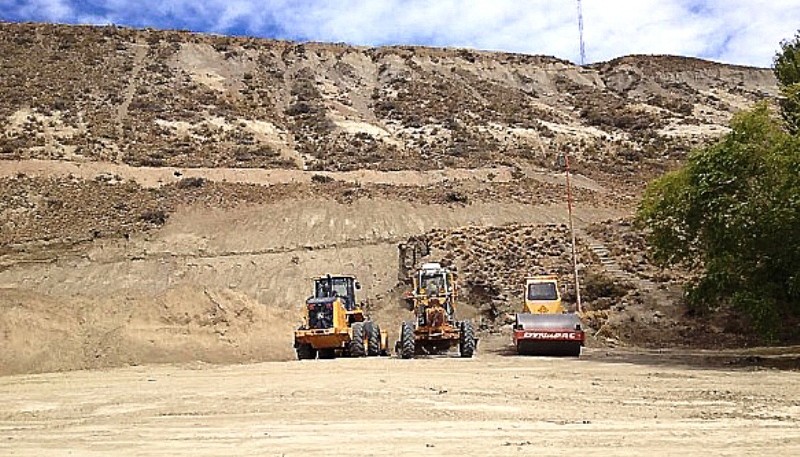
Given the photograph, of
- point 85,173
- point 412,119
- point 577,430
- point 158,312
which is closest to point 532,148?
point 412,119

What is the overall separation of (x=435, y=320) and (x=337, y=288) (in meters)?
3.61

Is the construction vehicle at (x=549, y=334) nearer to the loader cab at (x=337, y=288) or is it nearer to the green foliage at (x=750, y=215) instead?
the green foliage at (x=750, y=215)

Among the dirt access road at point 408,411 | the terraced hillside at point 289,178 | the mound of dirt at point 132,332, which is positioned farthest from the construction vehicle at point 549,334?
the mound of dirt at point 132,332

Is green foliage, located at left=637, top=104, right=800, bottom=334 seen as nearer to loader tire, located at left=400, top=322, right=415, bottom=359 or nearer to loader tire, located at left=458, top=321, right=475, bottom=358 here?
loader tire, located at left=458, top=321, right=475, bottom=358

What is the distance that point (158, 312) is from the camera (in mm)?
26953

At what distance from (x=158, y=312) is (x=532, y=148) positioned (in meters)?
46.0

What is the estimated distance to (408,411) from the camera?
12.8 metres

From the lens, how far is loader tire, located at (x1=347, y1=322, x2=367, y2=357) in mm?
24000

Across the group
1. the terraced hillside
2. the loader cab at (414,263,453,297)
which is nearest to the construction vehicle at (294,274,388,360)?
the loader cab at (414,263,453,297)

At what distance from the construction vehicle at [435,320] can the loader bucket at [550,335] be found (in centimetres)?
156

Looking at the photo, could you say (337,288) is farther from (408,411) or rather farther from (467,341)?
(408,411)

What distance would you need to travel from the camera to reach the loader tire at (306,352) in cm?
2397

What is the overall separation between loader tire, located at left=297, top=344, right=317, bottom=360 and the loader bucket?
6.05m

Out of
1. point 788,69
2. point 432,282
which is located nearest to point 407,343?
point 432,282
